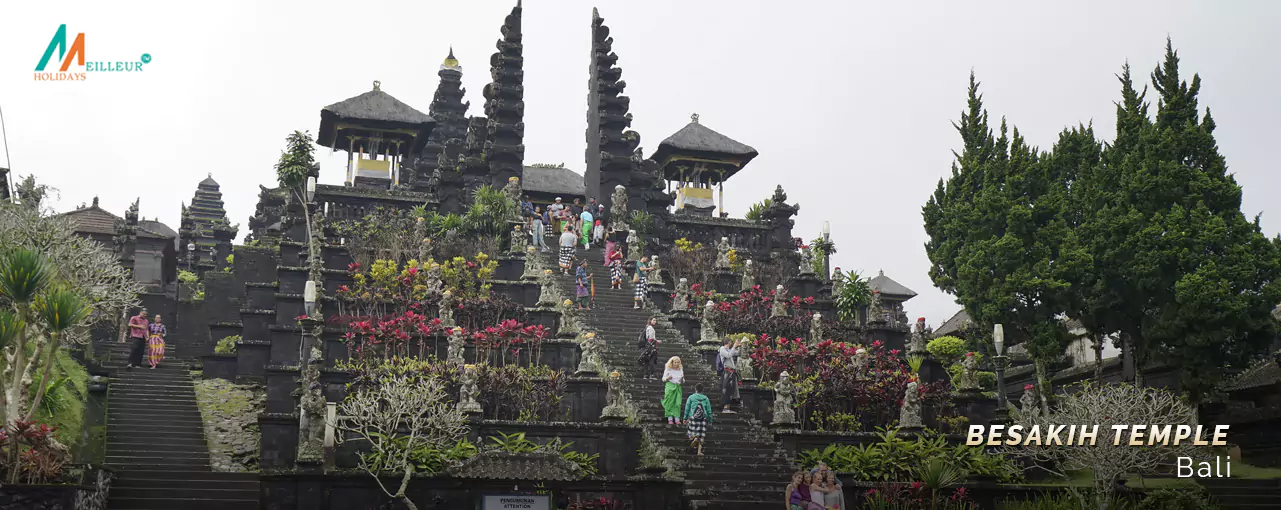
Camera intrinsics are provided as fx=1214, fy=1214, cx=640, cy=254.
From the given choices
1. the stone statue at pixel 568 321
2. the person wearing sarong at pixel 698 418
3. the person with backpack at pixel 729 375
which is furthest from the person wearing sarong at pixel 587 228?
the person wearing sarong at pixel 698 418

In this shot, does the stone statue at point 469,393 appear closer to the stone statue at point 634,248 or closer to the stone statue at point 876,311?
the stone statue at point 876,311

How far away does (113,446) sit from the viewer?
23.7m

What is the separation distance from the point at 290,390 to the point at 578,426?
686 centimetres

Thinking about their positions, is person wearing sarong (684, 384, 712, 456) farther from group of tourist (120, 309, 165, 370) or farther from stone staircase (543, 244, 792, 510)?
group of tourist (120, 309, 165, 370)

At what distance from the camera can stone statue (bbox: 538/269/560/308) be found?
30.0 m

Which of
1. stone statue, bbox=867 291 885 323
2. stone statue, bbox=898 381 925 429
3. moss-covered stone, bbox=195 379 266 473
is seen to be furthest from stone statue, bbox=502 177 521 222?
stone statue, bbox=898 381 925 429

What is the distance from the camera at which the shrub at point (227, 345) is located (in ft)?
101

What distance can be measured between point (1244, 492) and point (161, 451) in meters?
21.9

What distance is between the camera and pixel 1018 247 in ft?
100

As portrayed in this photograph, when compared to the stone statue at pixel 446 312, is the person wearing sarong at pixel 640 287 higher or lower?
higher

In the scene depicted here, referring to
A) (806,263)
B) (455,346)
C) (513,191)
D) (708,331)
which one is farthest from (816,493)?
(513,191)

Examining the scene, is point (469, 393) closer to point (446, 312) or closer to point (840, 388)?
point (446, 312)

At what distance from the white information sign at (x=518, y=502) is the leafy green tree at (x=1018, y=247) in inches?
560

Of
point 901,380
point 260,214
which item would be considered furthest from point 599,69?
point 901,380
